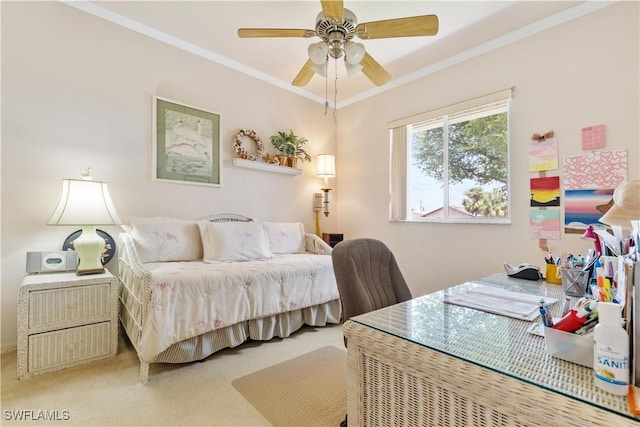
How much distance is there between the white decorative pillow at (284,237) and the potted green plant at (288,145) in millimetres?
835

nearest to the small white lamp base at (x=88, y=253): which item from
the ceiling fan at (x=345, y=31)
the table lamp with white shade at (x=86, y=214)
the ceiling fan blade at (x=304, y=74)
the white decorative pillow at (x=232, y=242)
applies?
the table lamp with white shade at (x=86, y=214)

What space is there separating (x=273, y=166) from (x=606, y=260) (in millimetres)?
3033

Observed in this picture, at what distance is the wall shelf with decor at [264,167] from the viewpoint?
324 centimetres

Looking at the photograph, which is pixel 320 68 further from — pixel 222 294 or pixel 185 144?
pixel 222 294

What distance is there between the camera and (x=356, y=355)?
87 centimetres

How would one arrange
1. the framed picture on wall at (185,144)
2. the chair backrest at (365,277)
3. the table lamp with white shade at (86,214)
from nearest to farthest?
the chair backrest at (365,277) → the table lamp with white shade at (86,214) → the framed picture on wall at (185,144)

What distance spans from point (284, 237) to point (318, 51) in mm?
1998

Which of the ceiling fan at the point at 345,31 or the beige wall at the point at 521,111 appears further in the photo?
the beige wall at the point at 521,111

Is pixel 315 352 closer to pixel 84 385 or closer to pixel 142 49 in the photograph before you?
pixel 84 385

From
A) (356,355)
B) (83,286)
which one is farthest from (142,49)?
(356,355)

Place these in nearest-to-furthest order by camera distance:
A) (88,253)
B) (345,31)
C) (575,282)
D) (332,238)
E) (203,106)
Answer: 1. (575,282)
2. (345,31)
3. (88,253)
4. (203,106)
5. (332,238)

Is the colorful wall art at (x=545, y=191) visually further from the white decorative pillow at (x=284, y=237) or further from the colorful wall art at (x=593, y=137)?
the white decorative pillow at (x=284, y=237)

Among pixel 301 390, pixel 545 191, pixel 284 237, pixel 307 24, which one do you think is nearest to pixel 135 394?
pixel 301 390

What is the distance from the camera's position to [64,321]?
1913mm
